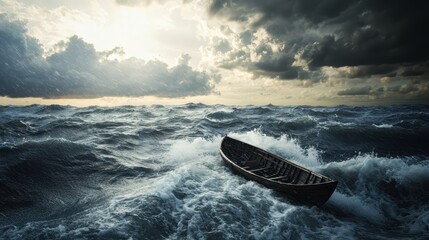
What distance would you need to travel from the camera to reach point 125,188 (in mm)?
13875

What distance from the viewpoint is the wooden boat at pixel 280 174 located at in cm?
1070

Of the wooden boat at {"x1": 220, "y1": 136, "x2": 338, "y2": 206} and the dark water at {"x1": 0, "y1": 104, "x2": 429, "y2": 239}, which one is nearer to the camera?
the dark water at {"x1": 0, "y1": 104, "x2": 429, "y2": 239}

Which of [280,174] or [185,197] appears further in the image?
[280,174]

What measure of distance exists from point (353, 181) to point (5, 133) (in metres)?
34.7

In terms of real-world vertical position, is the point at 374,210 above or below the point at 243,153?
below

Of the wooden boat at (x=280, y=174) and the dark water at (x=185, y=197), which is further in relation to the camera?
the wooden boat at (x=280, y=174)

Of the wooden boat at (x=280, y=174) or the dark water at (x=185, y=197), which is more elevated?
the wooden boat at (x=280, y=174)

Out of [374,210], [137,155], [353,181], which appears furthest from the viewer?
[137,155]

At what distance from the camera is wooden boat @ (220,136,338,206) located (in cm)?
1070

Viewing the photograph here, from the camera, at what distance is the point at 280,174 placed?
1466 centimetres

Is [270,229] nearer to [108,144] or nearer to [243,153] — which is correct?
[243,153]

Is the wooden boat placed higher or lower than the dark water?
higher

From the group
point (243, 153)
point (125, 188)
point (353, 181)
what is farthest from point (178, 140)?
point (353, 181)

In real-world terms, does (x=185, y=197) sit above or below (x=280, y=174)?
below
